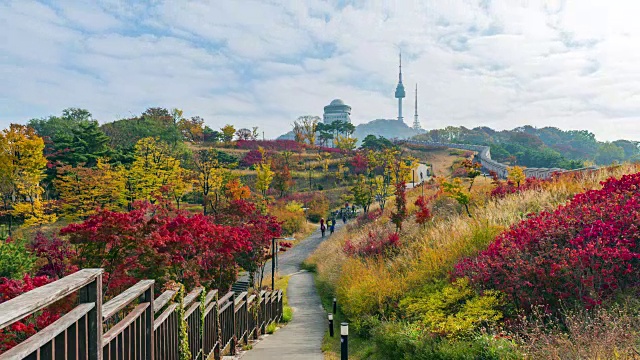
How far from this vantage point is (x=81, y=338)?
2.18m

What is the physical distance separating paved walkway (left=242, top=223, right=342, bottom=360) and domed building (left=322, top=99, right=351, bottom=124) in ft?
553

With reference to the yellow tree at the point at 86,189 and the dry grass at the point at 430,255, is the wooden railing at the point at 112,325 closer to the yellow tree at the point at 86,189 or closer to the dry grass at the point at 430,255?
the dry grass at the point at 430,255

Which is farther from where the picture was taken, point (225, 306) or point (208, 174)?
point (208, 174)

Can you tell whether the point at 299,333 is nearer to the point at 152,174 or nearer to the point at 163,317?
the point at 163,317

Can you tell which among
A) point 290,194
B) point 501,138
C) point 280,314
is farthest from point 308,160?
point 501,138

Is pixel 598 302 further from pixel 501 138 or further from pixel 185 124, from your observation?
pixel 501 138

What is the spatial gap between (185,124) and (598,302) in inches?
2979

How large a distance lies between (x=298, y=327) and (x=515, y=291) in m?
7.20

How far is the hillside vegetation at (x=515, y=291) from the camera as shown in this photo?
225 inches

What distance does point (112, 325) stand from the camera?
12.2ft

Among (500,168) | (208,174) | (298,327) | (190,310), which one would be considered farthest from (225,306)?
(500,168)

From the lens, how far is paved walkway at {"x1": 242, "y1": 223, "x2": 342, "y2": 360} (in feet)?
25.7

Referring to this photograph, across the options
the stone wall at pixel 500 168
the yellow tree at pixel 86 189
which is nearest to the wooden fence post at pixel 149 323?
the stone wall at pixel 500 168

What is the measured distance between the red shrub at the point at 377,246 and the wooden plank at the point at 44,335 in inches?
457
